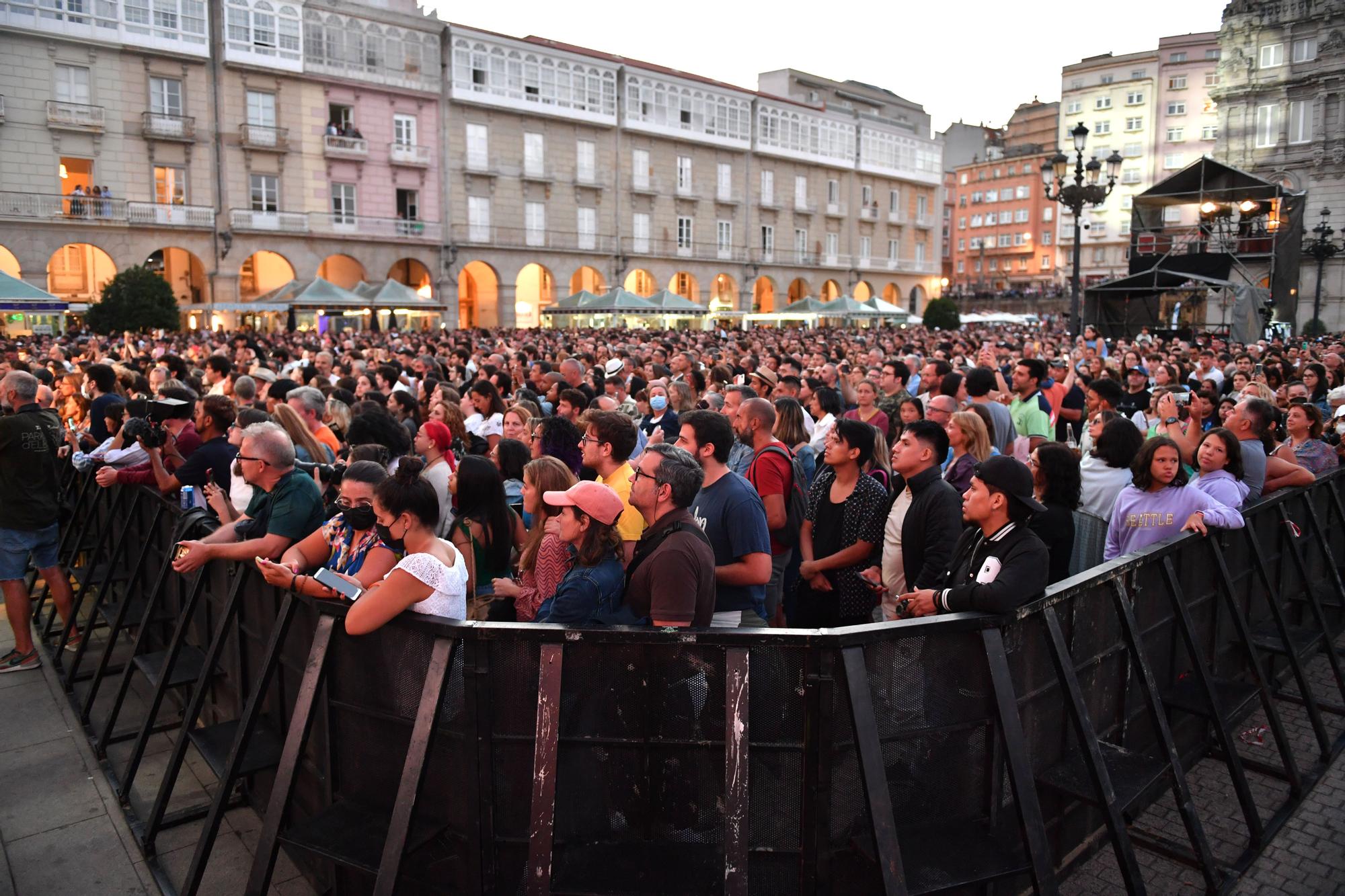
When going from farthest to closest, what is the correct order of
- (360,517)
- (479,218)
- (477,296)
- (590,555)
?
(477,296) → (479,218) → (360,517) → (590,555)

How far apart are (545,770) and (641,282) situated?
46487 mm

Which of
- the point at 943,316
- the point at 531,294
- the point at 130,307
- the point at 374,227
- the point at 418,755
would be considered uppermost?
the point at 374,227

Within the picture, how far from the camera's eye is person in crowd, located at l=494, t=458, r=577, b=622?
4051 millimetres

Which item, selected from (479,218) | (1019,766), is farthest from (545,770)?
(479,218)

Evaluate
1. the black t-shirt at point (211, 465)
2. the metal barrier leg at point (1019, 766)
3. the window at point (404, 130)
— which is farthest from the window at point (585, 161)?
the metal barrier leg at point (1019, 766)

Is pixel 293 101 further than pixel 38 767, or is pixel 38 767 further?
pixel 293 101

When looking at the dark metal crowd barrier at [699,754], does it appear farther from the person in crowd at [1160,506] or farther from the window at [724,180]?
the window at [724,180]

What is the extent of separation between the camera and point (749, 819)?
303cm

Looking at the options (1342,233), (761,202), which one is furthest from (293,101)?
(1342,233)

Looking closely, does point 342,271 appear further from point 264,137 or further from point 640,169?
point 640,169

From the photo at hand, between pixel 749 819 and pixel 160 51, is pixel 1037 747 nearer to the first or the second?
pixel 749 819

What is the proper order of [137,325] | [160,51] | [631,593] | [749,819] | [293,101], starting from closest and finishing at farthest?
[749,819]
[631,593]
[137,325]
[160,51]
[293,101]

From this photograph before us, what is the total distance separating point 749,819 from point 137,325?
1116 inches

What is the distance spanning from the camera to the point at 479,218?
40688 millimetres
